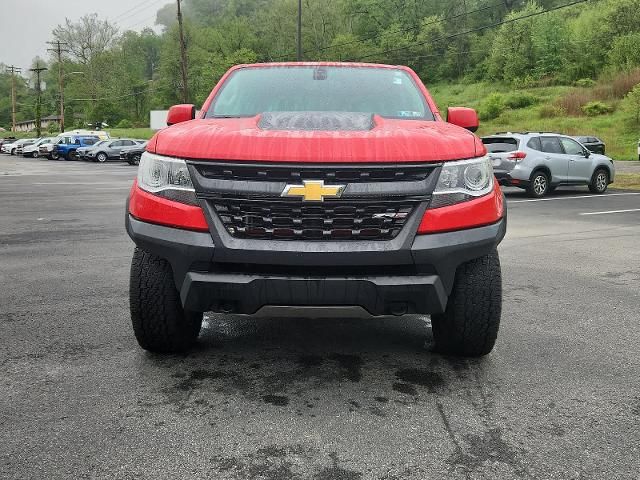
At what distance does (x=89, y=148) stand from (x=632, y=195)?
115ft

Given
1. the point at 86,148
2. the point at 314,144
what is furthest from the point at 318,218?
the point at 86,148

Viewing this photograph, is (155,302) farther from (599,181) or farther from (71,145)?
(71,145)

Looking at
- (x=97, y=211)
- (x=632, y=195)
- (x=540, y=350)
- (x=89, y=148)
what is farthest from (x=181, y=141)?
(x=89, y=148)

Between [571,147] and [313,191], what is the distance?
49.1 feet

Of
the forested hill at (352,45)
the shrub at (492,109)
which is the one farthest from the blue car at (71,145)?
the forested hill at (352,45)

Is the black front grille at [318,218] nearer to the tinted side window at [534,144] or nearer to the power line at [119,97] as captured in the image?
the tinted side window at [534,144]

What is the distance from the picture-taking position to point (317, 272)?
3.10m

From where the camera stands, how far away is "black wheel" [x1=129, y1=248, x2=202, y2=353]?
136 inches

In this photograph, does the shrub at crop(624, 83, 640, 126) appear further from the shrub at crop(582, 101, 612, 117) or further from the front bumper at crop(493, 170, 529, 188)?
the front bumper at crop(493, 170, 529, 188)

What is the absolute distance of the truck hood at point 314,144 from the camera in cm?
307

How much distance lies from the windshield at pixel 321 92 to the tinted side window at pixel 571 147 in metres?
12.6

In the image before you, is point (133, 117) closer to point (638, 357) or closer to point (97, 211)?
point (97, 211)

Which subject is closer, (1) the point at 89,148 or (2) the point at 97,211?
(2) the point at 97,211

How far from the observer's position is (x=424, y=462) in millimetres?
2531
